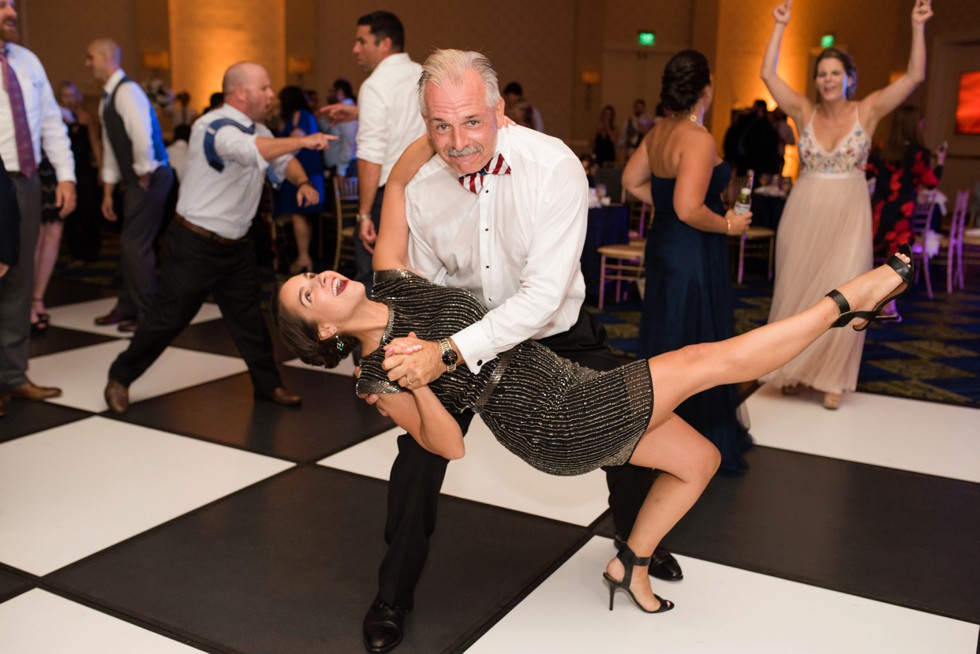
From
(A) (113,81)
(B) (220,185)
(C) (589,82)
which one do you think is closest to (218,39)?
(C) (589,82)

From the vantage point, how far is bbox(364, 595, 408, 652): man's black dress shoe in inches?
86.3

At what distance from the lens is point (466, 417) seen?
7.68 ft

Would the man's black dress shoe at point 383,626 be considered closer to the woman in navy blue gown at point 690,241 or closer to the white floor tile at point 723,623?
the white floor tile at point 723,623

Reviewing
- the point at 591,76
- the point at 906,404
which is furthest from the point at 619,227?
the point at 591,76

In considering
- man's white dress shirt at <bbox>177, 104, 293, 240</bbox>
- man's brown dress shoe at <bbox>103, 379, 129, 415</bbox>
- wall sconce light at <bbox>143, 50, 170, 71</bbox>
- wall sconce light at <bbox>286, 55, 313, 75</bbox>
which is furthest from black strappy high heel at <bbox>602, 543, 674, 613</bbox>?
wall sconce light at <bbox>286, 55, 313, 75</bbox>

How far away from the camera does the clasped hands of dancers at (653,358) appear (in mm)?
2107

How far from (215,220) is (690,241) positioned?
1.96 m

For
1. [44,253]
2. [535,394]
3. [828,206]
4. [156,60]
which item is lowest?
[44,253]

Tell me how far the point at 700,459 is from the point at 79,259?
718 centimetres

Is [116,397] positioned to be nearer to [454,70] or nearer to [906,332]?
[454,70]

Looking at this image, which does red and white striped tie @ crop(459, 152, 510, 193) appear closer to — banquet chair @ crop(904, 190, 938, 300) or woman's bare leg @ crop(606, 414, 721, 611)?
woman's bare leg @ crop(606, 414, 721, 611)

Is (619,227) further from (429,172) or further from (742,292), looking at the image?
(429,172)

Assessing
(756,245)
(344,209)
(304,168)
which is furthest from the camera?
(756,245)

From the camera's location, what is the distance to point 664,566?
102 inches
